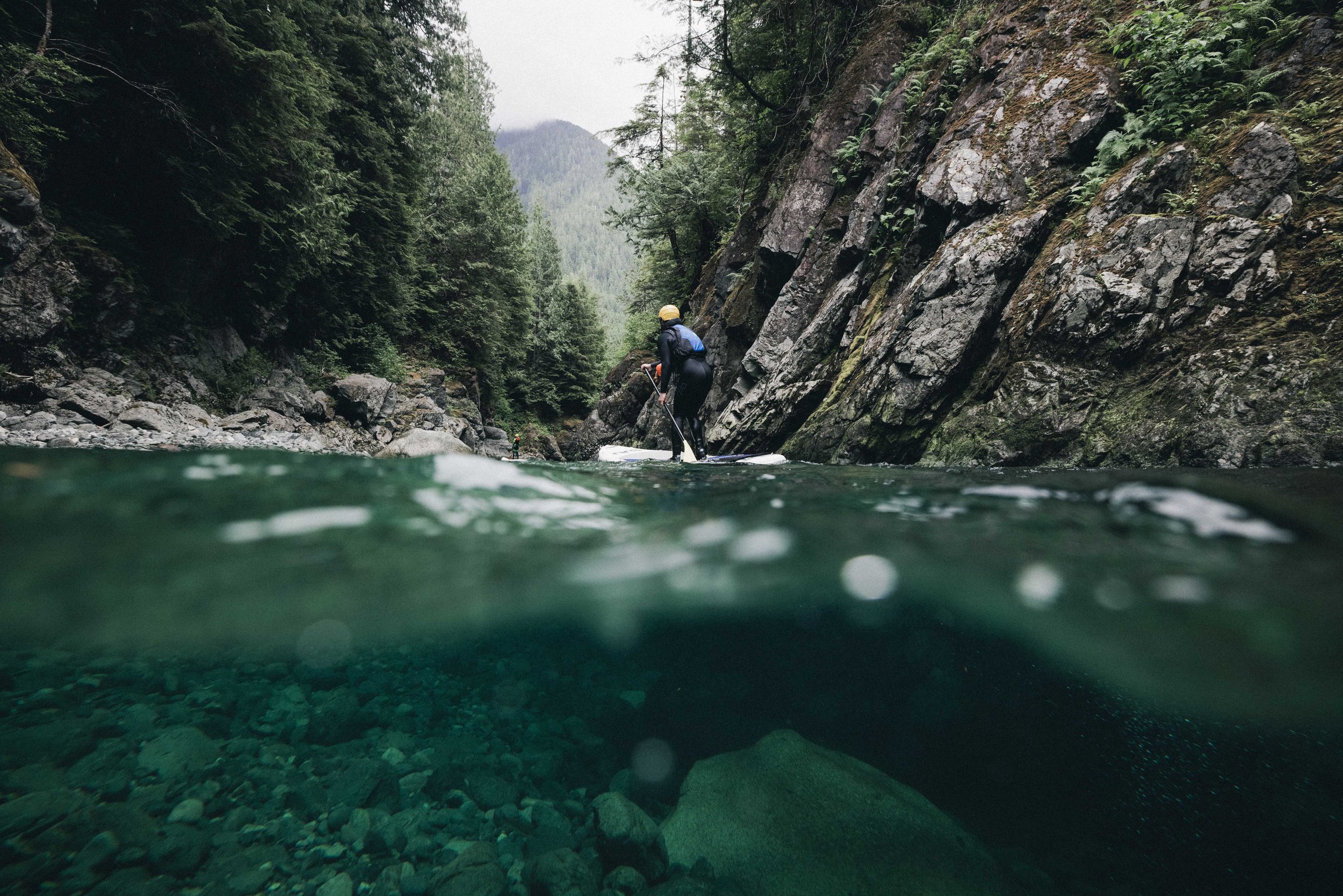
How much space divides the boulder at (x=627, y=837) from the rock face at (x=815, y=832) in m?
0.08

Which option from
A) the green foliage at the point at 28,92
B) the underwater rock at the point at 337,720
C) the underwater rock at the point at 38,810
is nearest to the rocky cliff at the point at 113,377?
the green foliage at the point at 28,92

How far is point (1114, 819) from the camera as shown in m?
2.25

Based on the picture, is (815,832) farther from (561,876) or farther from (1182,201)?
(1182,201)

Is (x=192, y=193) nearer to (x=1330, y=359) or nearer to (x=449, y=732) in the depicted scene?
(x=449, y=732)

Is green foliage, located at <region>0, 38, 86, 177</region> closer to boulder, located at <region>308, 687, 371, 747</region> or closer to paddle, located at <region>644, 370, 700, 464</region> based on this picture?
paddle, located at <region>644, 370, 700, 464</region>

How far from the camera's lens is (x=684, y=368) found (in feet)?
32.4

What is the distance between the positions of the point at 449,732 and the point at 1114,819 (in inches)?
127

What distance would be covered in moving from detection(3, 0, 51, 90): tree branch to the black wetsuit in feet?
32.7

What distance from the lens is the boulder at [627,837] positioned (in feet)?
7.18

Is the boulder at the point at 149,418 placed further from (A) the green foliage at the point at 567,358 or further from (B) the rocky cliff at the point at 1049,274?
(A) the green foliage at the point at 567,358

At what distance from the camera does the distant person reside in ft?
31.5

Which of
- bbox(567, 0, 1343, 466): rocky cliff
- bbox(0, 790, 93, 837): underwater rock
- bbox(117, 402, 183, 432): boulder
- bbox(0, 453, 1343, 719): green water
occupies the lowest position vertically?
bbox(117, 402, 183, 432): boulder

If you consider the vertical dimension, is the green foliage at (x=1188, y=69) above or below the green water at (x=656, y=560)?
above

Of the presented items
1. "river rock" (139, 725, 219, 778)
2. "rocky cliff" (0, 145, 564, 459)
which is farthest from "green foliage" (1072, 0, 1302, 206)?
"rocky cliff" (0, 145, 564, 459)
